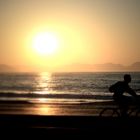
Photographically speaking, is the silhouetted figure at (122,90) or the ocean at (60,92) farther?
the ocean at (60,92)

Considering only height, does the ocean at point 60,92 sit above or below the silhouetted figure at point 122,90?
below

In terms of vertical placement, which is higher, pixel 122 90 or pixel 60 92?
pixel 122 90

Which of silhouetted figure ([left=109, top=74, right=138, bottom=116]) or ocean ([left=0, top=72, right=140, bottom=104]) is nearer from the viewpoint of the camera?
silhouetted figure ([left=109, top=74, right=138, bottom=116])

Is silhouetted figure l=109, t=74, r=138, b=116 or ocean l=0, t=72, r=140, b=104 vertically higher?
silhouetted figure l=109, t=74, r=138, b=116

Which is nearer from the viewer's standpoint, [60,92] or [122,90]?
[122,90]
